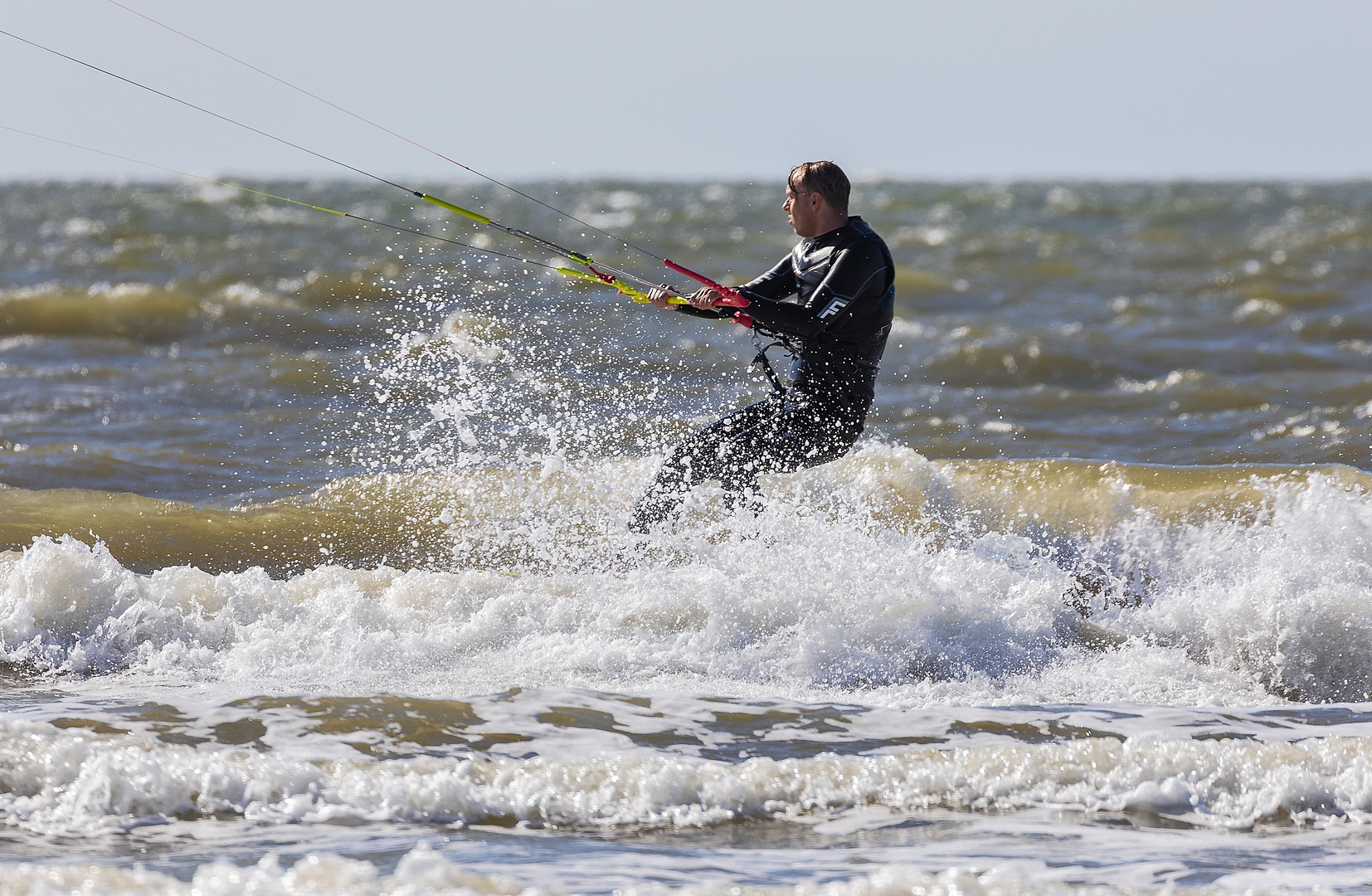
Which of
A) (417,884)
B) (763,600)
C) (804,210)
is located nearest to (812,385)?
(804,210)

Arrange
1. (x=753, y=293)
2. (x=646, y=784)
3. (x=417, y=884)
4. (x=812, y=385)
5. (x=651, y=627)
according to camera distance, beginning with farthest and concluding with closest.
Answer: (x=812, y=385) → (x=753, y=293) → (x=651, y=627) → (x=646, y=784) → (x=417, y=884)

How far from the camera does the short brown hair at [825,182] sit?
6051 millimetres

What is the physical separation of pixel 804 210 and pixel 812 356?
2.19 ft

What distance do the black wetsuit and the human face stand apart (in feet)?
0.27

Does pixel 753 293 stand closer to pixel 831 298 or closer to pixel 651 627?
pixel 831 298

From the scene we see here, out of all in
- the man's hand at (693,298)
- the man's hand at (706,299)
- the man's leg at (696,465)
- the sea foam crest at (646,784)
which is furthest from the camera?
→ the man's leg at (696,465)

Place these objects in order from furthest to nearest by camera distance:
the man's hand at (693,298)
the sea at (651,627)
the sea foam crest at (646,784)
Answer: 1. the man's hand at (693,298)
2. the sea foam crest at (646,784)
3. the sea at (651,627)

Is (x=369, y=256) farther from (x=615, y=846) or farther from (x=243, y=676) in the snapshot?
(x=615, y=846)

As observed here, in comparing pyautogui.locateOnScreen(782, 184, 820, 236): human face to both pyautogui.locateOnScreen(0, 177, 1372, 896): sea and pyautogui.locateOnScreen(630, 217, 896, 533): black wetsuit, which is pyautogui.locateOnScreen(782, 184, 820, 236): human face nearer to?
pyautogui.locateOnScreen(630, 217, 896, 533): black wetsuit

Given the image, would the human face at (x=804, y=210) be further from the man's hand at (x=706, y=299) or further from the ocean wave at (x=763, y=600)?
the ocean wave at (x=763, y=600)

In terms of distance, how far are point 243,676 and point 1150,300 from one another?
15506mm

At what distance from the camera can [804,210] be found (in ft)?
20.0

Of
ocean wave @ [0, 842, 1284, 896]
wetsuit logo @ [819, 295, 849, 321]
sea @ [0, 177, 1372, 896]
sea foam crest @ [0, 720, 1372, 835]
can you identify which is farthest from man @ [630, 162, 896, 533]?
ocean wave @ [0, 842, 1284, 896]

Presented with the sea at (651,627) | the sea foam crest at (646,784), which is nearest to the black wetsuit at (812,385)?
the sea at (651,627)
